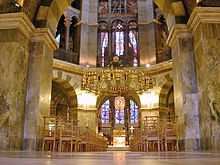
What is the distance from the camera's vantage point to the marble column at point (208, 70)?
7293 mm

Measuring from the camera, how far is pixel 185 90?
28.0 ft

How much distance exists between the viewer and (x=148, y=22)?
21344 millimetres

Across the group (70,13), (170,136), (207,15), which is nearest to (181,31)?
(207,15)

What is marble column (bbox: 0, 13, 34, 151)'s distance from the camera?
7914 mm

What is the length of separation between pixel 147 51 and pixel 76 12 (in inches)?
270

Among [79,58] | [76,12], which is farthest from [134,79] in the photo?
[76,12]

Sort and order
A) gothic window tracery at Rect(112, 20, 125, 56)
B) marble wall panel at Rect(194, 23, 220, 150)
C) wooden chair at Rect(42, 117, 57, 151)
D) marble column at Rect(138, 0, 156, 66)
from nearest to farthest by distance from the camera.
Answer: marble wall panel at Rect(194, 23, 220, 150) < wooden chair at Rect(42, 117, 57, 151) < marble column at Rect(138, 0, 156, 66) < gothic window tracery at Rect(112, 20, 125, 56)

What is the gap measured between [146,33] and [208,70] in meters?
14.0

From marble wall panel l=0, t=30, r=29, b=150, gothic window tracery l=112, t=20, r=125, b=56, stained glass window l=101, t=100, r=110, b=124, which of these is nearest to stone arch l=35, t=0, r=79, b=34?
marble wall panel l=0, t=30, r=29, b=150

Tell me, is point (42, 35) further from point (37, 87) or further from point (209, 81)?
point (209, 81)

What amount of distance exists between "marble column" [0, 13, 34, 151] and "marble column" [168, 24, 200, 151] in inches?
205

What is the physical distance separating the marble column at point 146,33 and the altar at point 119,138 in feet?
19.3

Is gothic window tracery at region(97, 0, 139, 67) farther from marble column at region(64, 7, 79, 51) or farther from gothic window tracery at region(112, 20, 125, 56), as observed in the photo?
marble column at region(64, 7, 79, 51)

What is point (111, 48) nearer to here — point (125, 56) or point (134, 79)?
point (125, 56)
